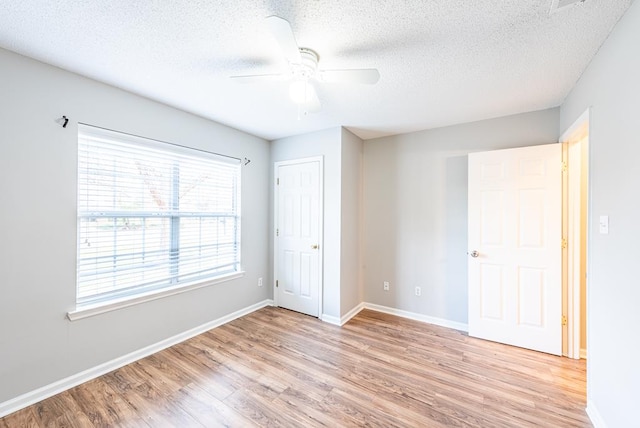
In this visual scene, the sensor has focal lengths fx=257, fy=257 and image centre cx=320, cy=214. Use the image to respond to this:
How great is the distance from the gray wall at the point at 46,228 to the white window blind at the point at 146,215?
0.11m

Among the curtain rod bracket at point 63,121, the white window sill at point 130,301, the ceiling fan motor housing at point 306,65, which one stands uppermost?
the ceiling fan motor housing at point 306,65

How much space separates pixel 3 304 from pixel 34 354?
1.39 ft

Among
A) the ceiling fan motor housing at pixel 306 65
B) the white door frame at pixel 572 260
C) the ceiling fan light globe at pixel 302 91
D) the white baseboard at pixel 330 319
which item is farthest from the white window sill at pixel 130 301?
the white door frame at pixel 572 260

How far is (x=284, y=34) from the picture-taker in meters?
1.28

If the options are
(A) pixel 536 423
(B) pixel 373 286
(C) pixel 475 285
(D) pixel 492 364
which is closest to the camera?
(A) pixel 536 423

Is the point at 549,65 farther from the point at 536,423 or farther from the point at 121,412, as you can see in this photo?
the point at 121,412

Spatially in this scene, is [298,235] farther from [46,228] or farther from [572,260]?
[572,260]

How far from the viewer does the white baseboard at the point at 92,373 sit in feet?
5.74

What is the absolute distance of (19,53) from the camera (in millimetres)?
1767

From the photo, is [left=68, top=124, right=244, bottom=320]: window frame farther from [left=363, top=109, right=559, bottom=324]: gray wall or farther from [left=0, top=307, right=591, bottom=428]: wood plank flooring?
[left=363, top=109, right=559, bottom=324]: gray wall

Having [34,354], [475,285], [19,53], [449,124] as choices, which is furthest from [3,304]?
[449,124]

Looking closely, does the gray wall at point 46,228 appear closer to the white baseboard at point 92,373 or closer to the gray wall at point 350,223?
the white baseboard at point 92,373

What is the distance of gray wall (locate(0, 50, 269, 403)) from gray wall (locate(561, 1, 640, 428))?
3.46 meters

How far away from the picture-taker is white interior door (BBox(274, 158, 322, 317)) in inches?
134
